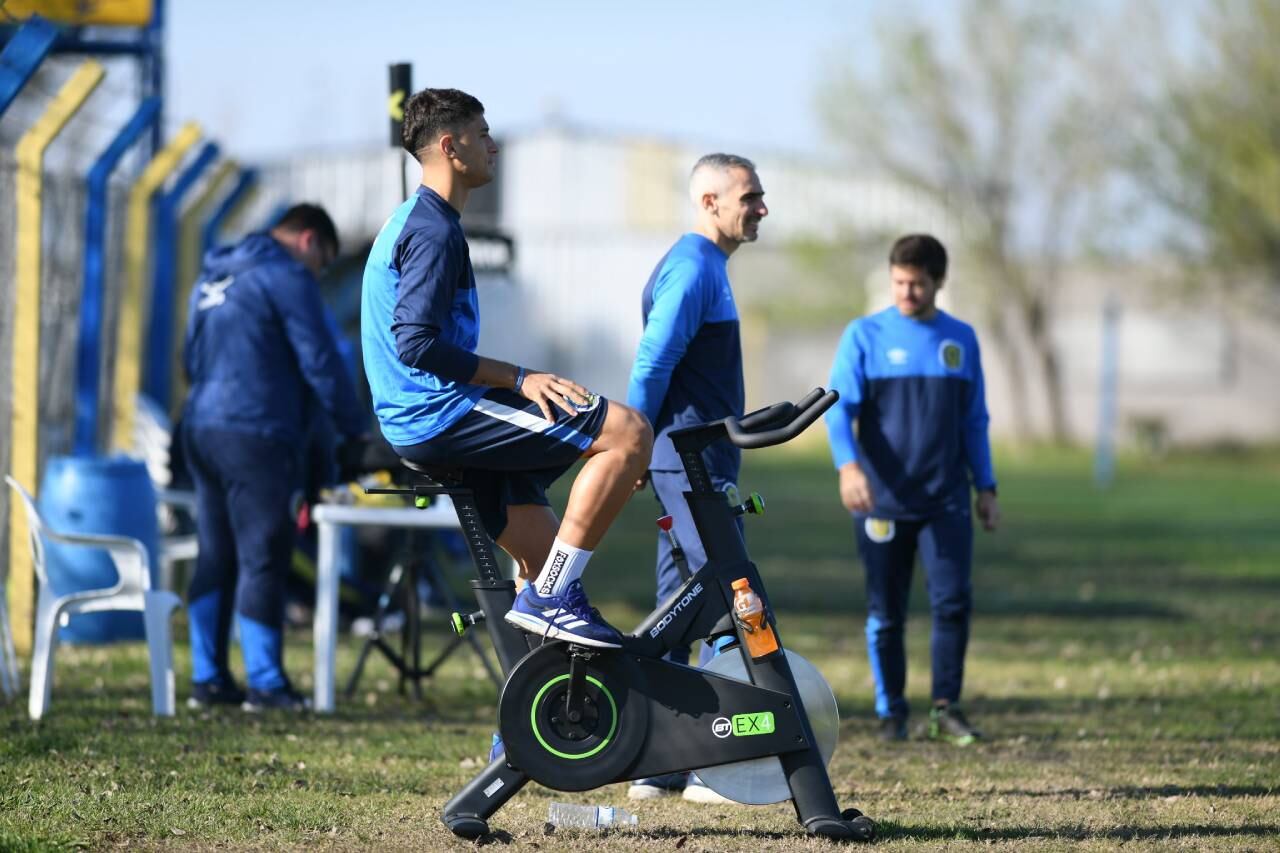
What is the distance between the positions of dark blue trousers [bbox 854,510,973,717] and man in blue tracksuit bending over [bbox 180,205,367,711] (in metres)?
2.38

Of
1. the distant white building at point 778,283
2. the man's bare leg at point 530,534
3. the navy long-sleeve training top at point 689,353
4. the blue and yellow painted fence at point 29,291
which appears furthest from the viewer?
the distant white building at point 778,283

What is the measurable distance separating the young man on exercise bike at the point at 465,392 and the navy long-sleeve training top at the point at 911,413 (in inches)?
96.5

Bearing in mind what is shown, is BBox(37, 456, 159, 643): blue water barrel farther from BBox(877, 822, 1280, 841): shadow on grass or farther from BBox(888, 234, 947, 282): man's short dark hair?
BBox(877, 822, 1280, 841): shadow on grass

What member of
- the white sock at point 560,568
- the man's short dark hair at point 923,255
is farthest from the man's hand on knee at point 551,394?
the man's short dark hair at point 923,255

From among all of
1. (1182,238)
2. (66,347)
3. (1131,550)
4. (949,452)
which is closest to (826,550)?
(1131,550)

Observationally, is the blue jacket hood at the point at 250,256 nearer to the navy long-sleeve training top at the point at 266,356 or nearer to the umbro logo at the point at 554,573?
the navy long-sleeve training top at the point at 266,356

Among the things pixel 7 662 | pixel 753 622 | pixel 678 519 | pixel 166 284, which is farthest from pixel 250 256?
pixel 166 284

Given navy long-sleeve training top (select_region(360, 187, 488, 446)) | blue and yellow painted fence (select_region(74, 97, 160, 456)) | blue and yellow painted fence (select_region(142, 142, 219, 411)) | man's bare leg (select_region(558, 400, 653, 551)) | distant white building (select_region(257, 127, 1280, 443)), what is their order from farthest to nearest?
distant white building (select_region(257, 127, 1280, 443)) → blue and yellow painted fence (select_region(142, 142, 219, 411)) → blue and yellow painted fence (select_region(74, 97, 160, 456)) → man's bare leg (select_region(558, 400, 653, 551)) → navy long-sleeve training top (select_region(360, 187, 488, 446))

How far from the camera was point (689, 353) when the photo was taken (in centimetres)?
639

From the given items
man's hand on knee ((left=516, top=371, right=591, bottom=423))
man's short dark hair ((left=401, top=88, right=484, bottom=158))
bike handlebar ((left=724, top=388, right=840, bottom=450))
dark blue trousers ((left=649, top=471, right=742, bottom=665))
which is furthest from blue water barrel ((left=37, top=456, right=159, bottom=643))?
bike handlebar ((left=724, top=388, right=840, bottom=450))

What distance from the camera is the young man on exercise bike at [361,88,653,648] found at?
205 inches

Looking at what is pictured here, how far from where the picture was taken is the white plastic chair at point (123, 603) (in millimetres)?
7672

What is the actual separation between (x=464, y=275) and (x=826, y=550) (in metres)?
12.4

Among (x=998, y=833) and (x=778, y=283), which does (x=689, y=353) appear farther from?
(x=778, y=283)
